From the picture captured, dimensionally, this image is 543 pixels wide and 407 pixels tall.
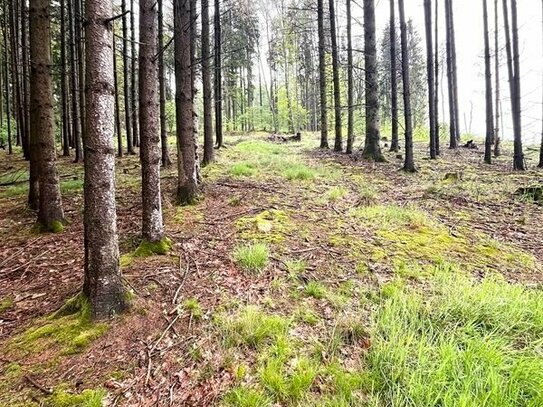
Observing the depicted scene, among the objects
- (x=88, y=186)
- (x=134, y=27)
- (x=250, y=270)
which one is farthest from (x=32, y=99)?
(x=134, y=27)

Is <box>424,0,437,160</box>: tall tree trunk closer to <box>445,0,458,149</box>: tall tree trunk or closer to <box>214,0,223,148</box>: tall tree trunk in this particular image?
<box>445,0,458,149</box>: tall tree trunk

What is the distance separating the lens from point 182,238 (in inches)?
186

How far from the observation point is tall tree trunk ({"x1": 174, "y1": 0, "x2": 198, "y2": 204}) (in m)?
6.21

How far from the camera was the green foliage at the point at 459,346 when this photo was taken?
2.21 m

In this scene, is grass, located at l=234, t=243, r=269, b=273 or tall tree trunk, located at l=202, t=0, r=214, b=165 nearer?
grass, located at l=234, t=243, r=269, b=273

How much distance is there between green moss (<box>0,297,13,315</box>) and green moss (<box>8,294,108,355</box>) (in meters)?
0.56

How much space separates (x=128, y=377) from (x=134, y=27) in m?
14.5

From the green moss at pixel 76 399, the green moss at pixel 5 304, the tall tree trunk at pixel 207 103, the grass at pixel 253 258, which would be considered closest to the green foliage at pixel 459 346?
the grass at pixel 253 258

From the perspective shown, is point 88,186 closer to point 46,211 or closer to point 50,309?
point 50,309

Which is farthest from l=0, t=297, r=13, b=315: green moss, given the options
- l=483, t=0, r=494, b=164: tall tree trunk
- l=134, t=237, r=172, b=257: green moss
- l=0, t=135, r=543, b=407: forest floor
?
l=483, t=0, r=494, b=164: tall tree trunk

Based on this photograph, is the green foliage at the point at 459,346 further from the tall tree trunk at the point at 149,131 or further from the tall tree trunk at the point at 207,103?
the tall tree trunk at the point at 207,103

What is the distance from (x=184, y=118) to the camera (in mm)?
6371

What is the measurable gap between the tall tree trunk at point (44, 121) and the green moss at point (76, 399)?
371cm

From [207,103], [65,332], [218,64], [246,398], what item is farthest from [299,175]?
[218,64]
